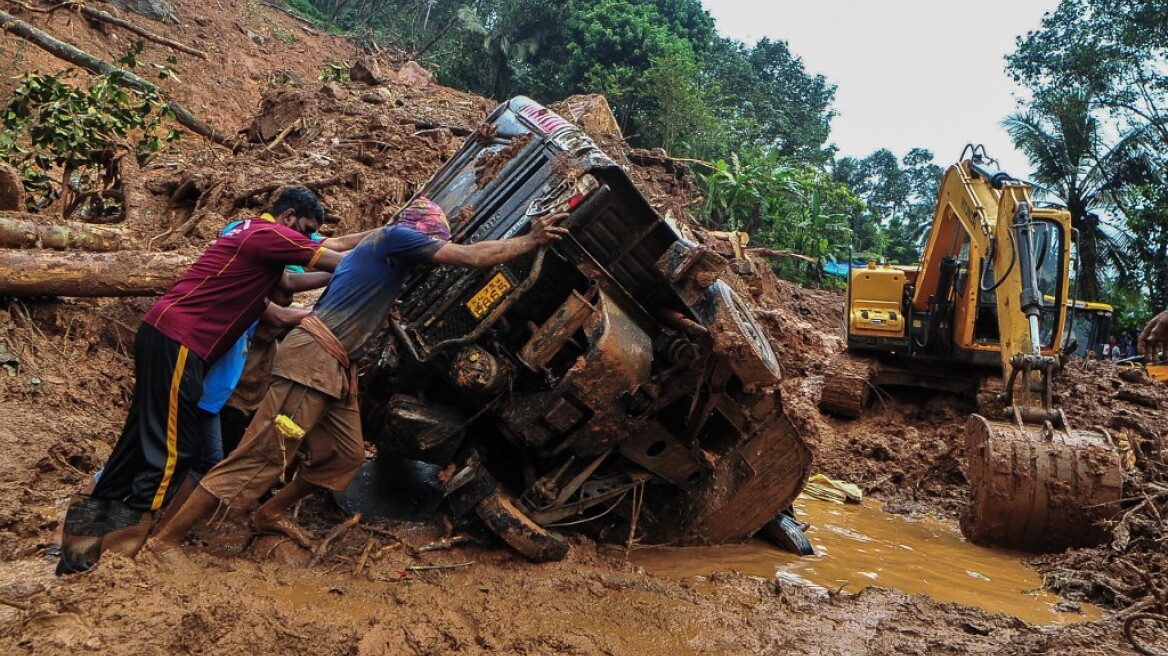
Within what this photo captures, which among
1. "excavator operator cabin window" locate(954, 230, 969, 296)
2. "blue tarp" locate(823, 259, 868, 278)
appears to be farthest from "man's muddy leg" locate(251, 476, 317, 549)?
"blue tarp" locate(823, 259, 868, 278)

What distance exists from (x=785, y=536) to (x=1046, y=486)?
1.52 m

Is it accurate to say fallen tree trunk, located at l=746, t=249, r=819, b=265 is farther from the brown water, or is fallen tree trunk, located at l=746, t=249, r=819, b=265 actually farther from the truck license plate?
the truck license plate

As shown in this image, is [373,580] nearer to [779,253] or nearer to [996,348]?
[996,348]

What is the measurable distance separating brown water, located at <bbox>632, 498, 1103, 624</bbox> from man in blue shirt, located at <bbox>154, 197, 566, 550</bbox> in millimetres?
1635

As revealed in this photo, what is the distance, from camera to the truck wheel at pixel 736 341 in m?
3.62

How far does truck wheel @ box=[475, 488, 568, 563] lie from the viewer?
3604mm

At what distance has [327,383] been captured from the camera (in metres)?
3.34

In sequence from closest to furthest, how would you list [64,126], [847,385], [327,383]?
1. [327,383]
2. [64,126]
3. [847,385]

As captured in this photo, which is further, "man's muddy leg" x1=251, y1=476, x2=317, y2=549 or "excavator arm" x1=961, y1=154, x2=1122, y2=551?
"excavator arm" x1=961, y1=154, x2=1122, y2=551

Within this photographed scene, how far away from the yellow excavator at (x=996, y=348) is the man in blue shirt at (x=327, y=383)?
10.7ft

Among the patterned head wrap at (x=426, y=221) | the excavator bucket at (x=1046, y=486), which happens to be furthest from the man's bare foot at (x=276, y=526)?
the excavator bucket at (x=1046, y=486)

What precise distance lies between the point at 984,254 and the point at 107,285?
22.0 ft

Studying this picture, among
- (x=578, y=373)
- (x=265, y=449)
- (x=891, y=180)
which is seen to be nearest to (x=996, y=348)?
(x=578, y=373)

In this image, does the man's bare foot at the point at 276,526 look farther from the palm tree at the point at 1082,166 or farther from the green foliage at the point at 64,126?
the palm tree at the point at 1082,166
